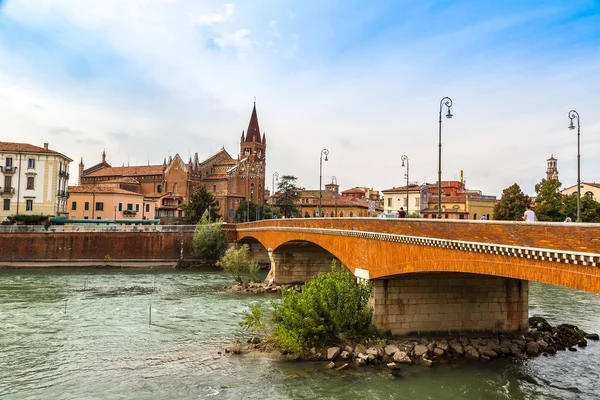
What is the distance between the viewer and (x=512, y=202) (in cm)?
3994

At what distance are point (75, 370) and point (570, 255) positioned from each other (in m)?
15.0

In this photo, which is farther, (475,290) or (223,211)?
(223,211)

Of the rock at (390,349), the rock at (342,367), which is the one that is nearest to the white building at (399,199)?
the rock at (390,349)

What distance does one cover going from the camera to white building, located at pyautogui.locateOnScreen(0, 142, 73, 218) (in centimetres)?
5150

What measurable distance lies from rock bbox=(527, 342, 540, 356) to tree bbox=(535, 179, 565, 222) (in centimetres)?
2505

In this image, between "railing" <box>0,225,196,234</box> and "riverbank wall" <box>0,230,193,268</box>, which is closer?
"riverbank wall" <box>0,230,193,268</box>

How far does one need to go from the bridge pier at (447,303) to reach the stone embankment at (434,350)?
50 centimetres

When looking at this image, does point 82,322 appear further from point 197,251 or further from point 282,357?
point 197,251

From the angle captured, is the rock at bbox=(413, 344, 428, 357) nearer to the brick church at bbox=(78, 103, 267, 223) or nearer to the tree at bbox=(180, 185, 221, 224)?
the tree at bbox=(180, 185, 221, 224)

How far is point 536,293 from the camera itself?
3048 centimetres

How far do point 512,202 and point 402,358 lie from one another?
27.9 metres

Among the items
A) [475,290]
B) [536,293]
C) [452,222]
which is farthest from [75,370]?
[536,293]

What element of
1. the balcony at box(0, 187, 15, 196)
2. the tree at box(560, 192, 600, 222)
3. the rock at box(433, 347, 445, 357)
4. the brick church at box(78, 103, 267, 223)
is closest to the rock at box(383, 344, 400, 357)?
the rock at box(433, 347, 445, 357)

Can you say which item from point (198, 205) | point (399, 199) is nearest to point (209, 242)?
point (198, 205)
